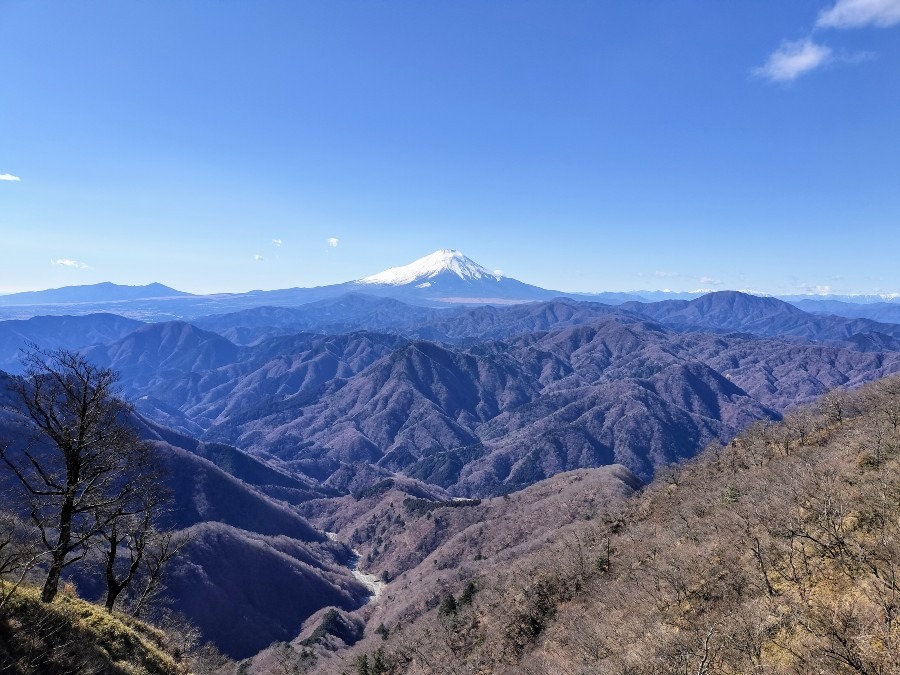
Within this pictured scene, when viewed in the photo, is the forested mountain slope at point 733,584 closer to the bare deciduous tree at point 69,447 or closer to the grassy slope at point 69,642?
the grassy slope at point 69,642

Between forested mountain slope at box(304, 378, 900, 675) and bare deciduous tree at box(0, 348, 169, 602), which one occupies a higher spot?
bare deciduous tree at box(0, 348, 169, 602)

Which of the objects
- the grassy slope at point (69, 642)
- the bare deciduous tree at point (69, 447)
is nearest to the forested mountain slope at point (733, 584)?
the grassy slope at point (69, 642)

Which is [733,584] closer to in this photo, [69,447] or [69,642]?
[69,642]

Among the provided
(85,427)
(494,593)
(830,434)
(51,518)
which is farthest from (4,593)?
(830,434)

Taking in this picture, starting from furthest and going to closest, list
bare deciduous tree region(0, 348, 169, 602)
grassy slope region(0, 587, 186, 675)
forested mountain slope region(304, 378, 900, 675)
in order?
forested mountain slope region(304, 378, 900, 675) < bare deciduous tree region(0, 348, 169, 602) < grassy slope region(0, 587, 186, 675)

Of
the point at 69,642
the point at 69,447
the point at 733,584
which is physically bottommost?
the point at 733,584

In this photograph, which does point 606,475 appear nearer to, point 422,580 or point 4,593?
point 422,580

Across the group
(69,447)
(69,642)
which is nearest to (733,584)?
(69,642)

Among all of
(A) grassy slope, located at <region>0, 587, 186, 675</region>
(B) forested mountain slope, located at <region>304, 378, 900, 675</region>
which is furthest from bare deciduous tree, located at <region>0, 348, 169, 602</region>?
(B) forested mountain slope, located at <region>304, 378, 900, 675</region>

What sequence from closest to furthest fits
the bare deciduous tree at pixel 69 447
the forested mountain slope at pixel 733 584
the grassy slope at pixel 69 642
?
the grassy slope at pixel 69 642, the bare deciduous tree at pixel 69 447, the forested mountain slope at pixel 733 584

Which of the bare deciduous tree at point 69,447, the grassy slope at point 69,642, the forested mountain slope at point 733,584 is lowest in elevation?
the forested mountain slope at point 733,584

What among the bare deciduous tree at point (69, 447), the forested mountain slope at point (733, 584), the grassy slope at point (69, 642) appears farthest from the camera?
the forested mountain slope at point (733, 584)

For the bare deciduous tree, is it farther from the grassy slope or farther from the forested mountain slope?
the forested mountain slope
